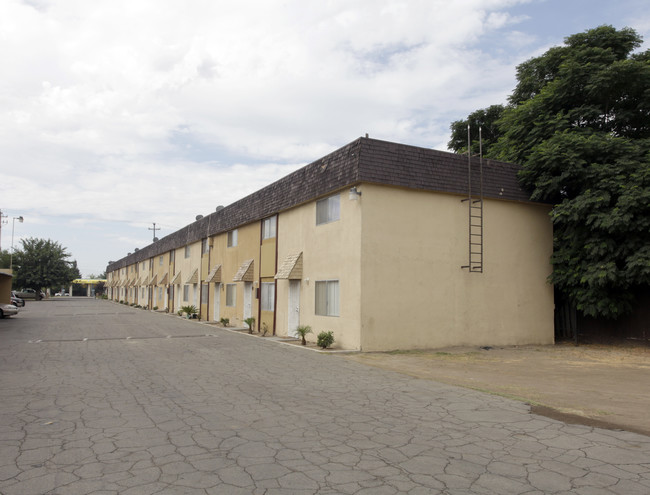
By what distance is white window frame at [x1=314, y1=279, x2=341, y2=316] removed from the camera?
54.9 ft

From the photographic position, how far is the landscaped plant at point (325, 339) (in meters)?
16.1

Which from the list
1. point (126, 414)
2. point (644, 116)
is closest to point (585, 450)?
point (126, 414)

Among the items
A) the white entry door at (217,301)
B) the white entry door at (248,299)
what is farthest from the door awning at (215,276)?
the white entry door at (248,299)

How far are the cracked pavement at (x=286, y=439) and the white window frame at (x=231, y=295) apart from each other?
52.6 feet

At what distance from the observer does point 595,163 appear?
16969 mm

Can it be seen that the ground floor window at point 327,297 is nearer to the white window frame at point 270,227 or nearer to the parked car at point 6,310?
the white window frame at point 270,227

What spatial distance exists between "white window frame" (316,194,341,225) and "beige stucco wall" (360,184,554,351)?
162cm

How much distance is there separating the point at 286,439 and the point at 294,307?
1377 centimetres

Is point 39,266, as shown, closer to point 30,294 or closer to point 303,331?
point 30,294

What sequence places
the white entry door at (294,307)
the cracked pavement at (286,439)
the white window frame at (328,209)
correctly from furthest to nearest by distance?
1. the white entry door at (294,307)
2. the white window frame at (328,209)
3. the cracked pavement at (286,439)

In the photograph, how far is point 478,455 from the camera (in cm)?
554

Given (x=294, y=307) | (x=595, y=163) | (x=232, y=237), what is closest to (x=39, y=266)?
(x=232, y=237)

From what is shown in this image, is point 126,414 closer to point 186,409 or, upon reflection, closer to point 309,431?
point 186,409

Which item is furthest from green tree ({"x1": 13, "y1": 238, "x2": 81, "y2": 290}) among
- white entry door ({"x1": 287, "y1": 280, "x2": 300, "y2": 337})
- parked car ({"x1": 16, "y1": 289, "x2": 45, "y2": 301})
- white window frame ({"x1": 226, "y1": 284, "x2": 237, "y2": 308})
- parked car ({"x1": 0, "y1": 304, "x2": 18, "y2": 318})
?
white entry door ({"x1": 287, "y1": 280, "x2": 300, "y2": 337})
